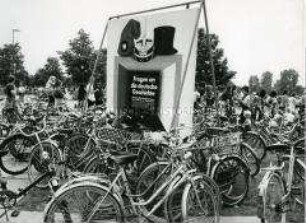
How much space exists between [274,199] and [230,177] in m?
0.80

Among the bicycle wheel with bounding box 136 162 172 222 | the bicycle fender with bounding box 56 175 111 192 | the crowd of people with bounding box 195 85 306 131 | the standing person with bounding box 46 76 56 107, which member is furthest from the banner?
the standing person with bounding box 46 76 56 107

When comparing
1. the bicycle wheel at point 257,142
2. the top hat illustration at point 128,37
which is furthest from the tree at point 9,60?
the bicycle wheel at point 257,142

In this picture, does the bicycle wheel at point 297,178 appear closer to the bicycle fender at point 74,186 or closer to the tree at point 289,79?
the tree at point 289,79

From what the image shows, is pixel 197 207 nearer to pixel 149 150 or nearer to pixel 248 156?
pixel 149 150

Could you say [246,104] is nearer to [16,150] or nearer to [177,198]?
[16,150]

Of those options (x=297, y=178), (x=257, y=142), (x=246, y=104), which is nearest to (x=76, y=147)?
(x=297, y=178)

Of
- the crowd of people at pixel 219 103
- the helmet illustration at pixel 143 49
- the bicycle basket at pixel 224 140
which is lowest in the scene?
the bicycle basket at pixel 224 140

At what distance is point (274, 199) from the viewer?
15.1ft

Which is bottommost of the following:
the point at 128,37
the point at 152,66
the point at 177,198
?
the point at 177,198

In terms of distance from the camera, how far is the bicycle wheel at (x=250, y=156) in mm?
6317

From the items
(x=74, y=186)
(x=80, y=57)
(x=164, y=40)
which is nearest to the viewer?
(x=74, y=186)

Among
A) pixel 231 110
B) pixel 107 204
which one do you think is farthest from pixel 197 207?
pixel 231 110

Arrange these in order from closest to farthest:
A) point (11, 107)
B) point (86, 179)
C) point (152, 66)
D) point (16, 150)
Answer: point (86, 179) → point (152, 66) → point (16, 150) → point (11, 107)

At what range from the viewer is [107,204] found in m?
3.80
